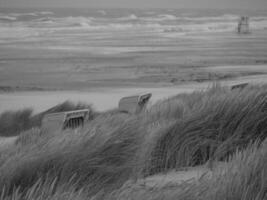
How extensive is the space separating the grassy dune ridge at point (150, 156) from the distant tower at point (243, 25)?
29.0m

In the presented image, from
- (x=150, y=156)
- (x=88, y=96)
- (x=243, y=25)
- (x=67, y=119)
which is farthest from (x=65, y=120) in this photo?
(x=243, y=25)

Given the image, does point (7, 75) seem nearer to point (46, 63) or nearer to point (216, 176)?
point (46, 63)

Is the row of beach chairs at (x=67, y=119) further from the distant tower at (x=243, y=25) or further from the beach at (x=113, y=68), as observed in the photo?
the distant tower at (x=243, y=25)

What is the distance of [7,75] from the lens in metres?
16.1

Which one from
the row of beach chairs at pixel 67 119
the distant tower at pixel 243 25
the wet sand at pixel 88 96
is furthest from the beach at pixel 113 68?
the distant tower at pixel 243 25

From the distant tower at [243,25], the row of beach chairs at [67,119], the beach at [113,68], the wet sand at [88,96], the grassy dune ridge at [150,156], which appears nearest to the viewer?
the grassy dune ridge at [150,156]

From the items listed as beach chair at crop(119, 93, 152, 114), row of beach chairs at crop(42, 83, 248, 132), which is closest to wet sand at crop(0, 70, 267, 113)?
beach chair at crop(119, 93, 152, 114)

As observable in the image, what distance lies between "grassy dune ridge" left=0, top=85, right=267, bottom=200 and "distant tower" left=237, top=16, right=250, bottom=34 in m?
Result: 29.0

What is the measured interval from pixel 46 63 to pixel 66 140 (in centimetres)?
1484

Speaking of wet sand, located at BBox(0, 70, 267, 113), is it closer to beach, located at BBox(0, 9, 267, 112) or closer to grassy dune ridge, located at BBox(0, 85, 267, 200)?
beach, located at BBox(0, 9, 267, 112)

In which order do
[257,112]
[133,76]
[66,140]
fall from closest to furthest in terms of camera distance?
1. [66,140]
2. [257,112]
3. [133,76]

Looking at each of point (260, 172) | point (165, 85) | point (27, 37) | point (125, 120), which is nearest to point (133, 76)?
point (165, 85)

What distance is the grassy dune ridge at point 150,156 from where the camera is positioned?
3.24 metres

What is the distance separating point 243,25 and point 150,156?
35.4 meters
